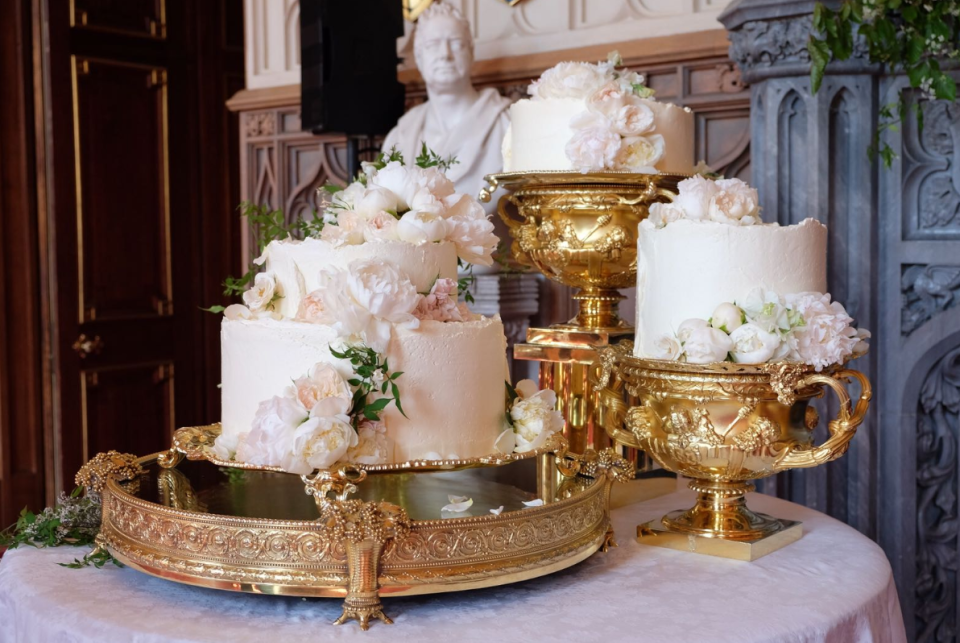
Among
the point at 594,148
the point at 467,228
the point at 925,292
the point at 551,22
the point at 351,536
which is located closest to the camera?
the point at 351,536

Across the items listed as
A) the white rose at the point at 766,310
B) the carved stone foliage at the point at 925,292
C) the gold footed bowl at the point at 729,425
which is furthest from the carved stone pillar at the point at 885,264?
the white rose at the point at 766,310

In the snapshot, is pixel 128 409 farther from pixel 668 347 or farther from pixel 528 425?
pixel 668 347

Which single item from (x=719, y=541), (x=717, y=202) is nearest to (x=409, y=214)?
(x=717, y=202)

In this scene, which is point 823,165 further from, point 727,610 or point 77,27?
point 77,27

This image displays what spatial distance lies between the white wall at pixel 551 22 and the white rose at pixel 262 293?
6.95 feet

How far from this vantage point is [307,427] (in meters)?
1.50

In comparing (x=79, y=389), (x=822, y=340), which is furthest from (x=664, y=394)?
(x=79, y=389)

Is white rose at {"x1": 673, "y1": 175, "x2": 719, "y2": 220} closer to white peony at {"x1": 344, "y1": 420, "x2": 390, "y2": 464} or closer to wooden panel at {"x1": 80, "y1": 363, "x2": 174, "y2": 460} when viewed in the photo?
white peony at {"x1": 344, "y1": 420, "x2": 390, "y2": 464}

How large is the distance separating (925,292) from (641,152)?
124cm

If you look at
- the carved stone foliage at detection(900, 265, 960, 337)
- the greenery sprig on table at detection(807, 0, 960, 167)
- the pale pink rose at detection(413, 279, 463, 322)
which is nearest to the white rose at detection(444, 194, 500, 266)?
the pale pink rose at detection(413, 279, 463, 322)

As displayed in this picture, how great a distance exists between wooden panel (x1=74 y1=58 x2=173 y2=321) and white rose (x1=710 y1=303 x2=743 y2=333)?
4.40m

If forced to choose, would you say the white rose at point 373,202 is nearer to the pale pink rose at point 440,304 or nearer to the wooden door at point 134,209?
the pale pink rose at point 440,304

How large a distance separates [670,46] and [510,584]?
7.32ft

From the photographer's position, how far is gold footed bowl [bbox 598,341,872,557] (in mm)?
1742
